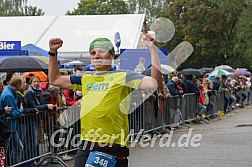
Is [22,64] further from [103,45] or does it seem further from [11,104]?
[103,45]

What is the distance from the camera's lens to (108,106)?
17.7 ft

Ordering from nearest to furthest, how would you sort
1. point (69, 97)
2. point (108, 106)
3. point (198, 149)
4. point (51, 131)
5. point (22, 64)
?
point (108, 106) → point (51, 131) → point (69, 97) → point (198, 149) → point (22, 64)

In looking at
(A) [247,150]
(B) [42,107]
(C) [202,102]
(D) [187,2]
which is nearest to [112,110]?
(B) [42,107]

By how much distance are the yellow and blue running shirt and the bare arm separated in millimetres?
218

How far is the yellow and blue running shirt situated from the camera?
5.39 m

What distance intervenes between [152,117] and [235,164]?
5.10 m

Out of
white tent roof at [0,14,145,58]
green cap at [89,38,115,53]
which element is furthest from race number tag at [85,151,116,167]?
white tent roof at [0,14,145,58]

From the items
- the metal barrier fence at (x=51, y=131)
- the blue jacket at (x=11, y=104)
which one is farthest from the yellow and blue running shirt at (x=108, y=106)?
the blue jacket at (x=11, y=104)

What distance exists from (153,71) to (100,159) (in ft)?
3.49

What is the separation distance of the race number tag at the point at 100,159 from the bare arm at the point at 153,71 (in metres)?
0.79

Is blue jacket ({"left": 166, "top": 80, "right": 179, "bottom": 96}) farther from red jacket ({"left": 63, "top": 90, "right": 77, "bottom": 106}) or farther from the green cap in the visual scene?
the green cap

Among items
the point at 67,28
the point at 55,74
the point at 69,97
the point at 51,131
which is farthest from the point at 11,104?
the point at 67,28

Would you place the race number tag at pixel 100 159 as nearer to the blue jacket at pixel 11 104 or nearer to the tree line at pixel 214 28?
the blue jacket at pixel 11 104

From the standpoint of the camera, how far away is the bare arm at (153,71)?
4828 millimetres
